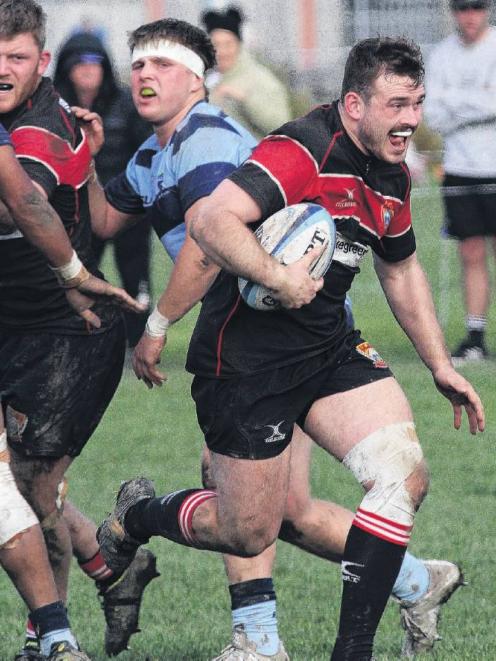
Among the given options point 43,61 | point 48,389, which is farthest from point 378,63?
point 48,389

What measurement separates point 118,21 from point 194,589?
76.8 feet

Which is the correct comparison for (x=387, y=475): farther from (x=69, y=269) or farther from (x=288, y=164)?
(x=69, y=269)

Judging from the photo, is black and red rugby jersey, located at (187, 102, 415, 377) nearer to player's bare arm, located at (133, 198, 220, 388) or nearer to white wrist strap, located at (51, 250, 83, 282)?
player's bare arm, located at (133, 198, 220, 388)

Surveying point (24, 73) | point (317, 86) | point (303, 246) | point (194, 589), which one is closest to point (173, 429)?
point (194, 589)

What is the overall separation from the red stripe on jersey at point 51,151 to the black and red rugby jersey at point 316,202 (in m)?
0.76

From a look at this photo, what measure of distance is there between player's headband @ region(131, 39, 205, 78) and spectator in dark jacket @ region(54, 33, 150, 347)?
626 cm

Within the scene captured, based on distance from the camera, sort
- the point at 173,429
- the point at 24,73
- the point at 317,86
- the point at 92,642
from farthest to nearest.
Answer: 1. the point at 317,86
2. the point at 173,429
3. the point at 92,642
4. the point at 24,73

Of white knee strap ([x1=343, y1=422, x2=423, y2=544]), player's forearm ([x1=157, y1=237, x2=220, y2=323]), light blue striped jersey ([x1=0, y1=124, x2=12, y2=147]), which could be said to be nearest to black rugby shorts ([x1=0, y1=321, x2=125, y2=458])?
player's forearm ([x1=157, y1=237, x2=220, y2=323])

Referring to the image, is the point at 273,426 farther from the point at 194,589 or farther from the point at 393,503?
the point at 194,589

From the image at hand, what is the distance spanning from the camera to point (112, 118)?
42.7 ft

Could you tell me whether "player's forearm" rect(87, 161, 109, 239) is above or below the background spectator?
above

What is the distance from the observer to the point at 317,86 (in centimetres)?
2523

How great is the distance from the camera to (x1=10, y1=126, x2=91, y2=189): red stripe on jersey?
588cm

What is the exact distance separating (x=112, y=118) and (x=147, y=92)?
671 cm
